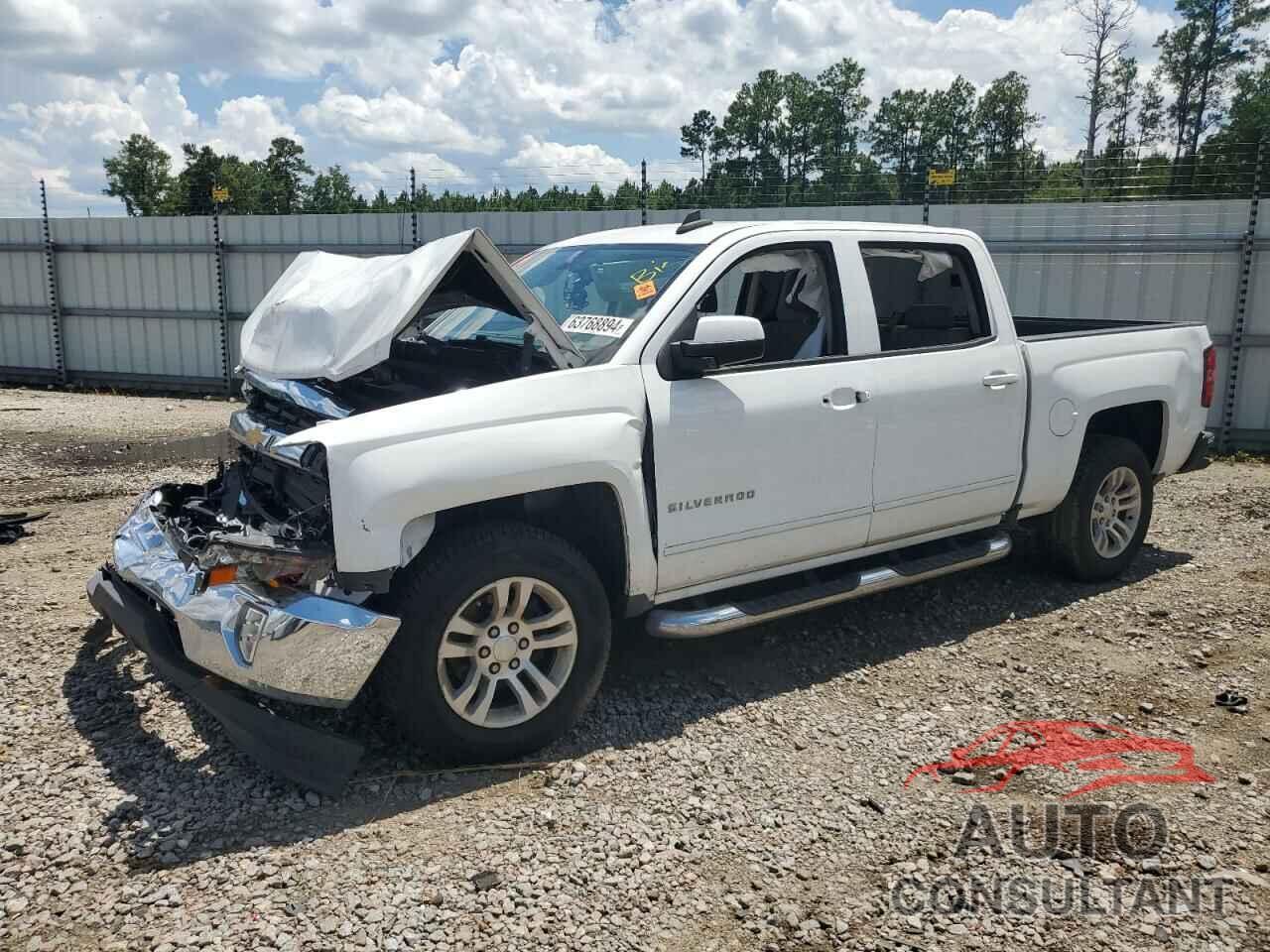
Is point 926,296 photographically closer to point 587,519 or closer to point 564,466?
point 587,519

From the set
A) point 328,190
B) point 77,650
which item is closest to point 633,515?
point 77,650

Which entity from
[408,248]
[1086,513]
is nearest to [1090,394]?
[1086,513]

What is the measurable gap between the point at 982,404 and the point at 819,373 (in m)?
1.08

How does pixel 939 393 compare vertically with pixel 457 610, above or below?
above

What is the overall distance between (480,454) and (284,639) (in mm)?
889

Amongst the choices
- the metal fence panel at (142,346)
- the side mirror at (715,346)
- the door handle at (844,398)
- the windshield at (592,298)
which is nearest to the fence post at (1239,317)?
the door handle at (844,398)

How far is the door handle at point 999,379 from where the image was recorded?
5121 mm

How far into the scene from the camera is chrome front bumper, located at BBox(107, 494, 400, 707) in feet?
11.1

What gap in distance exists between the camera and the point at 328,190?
232 feet

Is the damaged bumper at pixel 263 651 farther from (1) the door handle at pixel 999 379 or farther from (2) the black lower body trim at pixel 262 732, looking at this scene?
(1) the door handle at pixel 999 379

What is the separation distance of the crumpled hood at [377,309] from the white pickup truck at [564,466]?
0.5 inches

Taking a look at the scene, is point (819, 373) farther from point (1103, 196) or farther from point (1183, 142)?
point (1183, 142)

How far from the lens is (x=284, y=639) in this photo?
3.37 metres

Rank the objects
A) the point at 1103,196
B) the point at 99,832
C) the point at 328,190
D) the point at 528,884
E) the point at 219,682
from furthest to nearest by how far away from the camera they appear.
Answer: the point at 328,190
the point at 1103,196
the point at 219,682
the point at 99,832
the point at 528,884
